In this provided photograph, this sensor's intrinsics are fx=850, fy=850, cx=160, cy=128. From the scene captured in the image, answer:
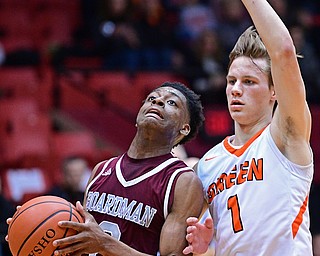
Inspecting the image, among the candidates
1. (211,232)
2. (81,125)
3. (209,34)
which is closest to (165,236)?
(211,232)

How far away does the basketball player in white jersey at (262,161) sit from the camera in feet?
14.1

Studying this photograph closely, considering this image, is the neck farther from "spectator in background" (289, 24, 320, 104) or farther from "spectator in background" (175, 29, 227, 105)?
"spectator in background" (289, 24, 320, 104)

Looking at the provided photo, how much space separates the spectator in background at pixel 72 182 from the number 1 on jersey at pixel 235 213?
421 centimetres

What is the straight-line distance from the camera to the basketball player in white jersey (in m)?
4.30

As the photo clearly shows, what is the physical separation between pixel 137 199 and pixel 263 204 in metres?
0.74

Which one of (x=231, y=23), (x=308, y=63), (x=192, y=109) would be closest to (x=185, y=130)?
(x=192, y=109)

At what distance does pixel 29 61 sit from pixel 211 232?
24.8ft

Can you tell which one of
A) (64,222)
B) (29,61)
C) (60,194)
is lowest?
(60,194)

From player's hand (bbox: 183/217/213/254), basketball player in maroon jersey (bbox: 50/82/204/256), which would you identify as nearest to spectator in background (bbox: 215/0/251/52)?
basketball player in maroon jersey (bbox: 50/82/204/256)

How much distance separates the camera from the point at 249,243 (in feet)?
15.1

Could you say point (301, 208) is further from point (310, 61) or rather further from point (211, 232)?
point (310, 61)

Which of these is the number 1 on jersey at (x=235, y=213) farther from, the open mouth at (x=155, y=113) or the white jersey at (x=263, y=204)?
the open mouth at (x=155, y=113)

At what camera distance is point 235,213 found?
467cm

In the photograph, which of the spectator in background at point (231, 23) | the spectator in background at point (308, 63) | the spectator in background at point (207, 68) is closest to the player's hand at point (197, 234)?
the spectator in background at point (207, 68)
